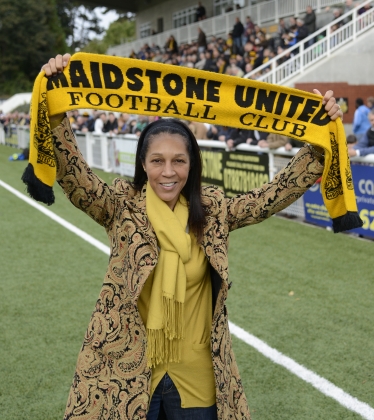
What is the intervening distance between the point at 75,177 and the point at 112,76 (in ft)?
1.70

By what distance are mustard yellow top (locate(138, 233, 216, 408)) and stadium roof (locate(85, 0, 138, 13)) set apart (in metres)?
40.7

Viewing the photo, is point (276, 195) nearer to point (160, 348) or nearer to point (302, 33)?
point (160, 348)

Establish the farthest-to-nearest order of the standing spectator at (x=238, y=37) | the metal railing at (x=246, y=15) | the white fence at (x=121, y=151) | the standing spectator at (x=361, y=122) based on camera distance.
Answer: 1. the metal railing at (x=246, y=15)
2. the standing spectator at (x=238, y=37)
3. the standing spectator at (x=361, y=122)
4. the white fence at (x=121, y=151)

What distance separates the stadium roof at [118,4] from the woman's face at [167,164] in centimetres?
4050

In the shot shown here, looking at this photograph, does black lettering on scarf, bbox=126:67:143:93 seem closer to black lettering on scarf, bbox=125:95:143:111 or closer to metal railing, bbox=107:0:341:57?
black lettering on scarf, bbox=125:95:143:111

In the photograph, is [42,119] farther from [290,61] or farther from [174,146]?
[290,61]

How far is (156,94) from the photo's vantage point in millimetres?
2688

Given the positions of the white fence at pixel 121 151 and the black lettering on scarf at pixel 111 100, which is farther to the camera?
the white fence at pixel 121 151

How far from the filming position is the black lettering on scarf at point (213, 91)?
→ 107 inches

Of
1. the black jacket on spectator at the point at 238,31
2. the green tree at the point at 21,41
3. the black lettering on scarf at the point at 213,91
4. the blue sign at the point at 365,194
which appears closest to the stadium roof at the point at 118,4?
the black jacket on spectator at the point at 238,31

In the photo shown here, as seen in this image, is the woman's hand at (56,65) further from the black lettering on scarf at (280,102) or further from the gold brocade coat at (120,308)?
the black lettering on scarf at (280,102)

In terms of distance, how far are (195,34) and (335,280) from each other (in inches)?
1120

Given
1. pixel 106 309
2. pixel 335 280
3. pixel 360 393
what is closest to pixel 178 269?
pixel 106 309

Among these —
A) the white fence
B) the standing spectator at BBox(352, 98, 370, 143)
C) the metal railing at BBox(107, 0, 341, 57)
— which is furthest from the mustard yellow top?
the metal railing at BBox(107, 0, 341, 57)
